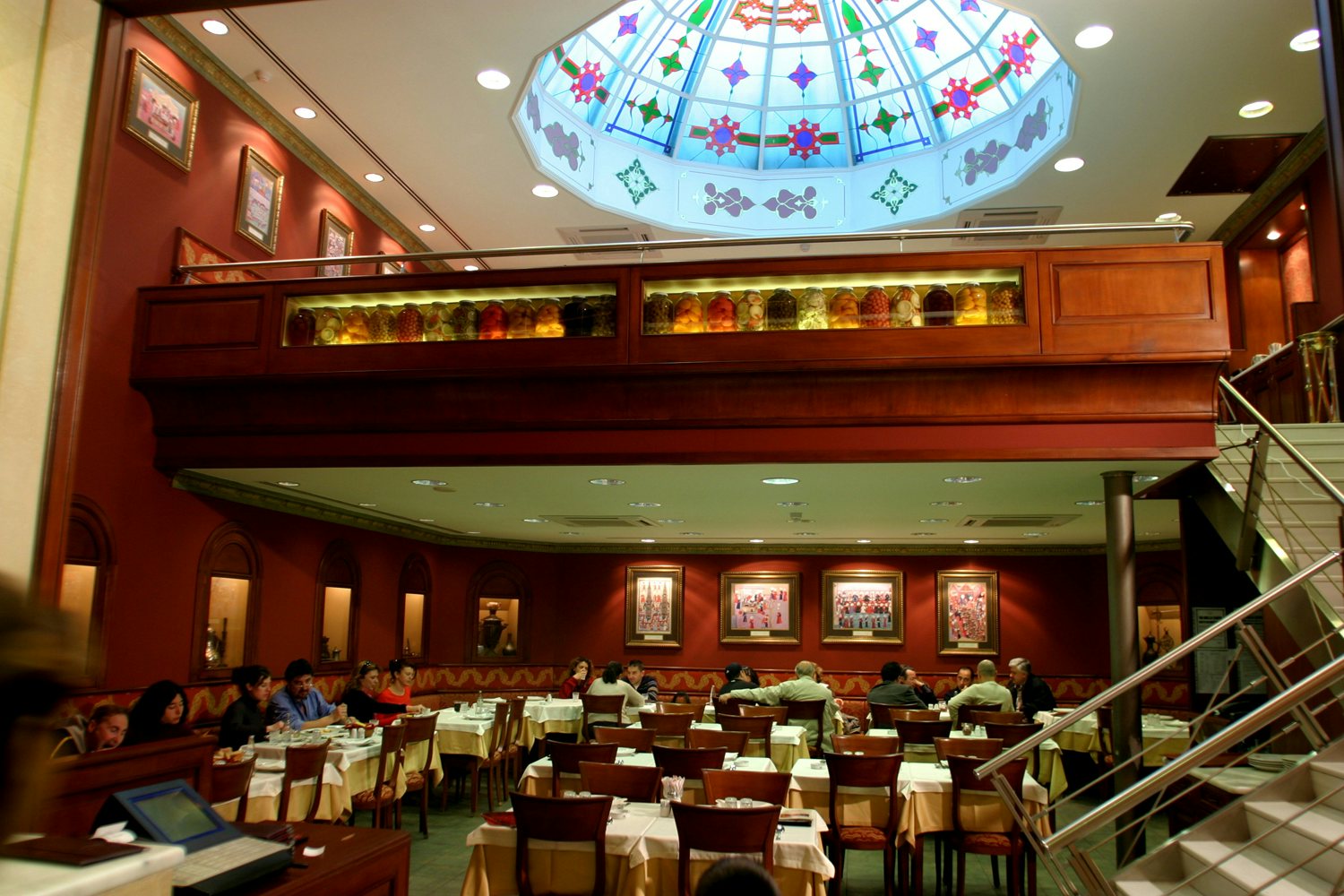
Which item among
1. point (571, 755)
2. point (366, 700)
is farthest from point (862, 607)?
point (571, 755)

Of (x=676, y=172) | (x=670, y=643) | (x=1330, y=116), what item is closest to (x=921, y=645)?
(x=670, y=643)

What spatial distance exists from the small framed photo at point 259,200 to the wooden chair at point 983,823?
26.2ft

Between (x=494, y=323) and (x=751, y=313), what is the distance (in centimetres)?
207

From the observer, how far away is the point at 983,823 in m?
6.54

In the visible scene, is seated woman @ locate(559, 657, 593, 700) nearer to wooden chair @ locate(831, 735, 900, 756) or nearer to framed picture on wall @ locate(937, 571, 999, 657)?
wooden chair @ locate(831, 735, 900, 756)

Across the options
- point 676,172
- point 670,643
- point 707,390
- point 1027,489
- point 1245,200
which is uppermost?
point 676,172

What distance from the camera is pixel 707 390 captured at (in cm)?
722

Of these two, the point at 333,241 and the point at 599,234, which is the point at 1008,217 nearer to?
the point at 599,234

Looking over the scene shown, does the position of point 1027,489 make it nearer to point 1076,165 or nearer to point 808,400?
point 808,400

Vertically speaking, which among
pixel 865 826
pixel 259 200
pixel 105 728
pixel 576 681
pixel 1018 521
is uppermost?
pixel 259 200

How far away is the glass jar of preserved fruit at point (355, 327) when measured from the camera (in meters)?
7.77

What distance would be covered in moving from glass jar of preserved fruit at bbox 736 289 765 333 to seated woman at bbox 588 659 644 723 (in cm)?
466

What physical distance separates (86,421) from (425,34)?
14.7 ft

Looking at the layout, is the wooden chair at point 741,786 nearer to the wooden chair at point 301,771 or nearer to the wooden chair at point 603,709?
the wooden chair at point 301,771
